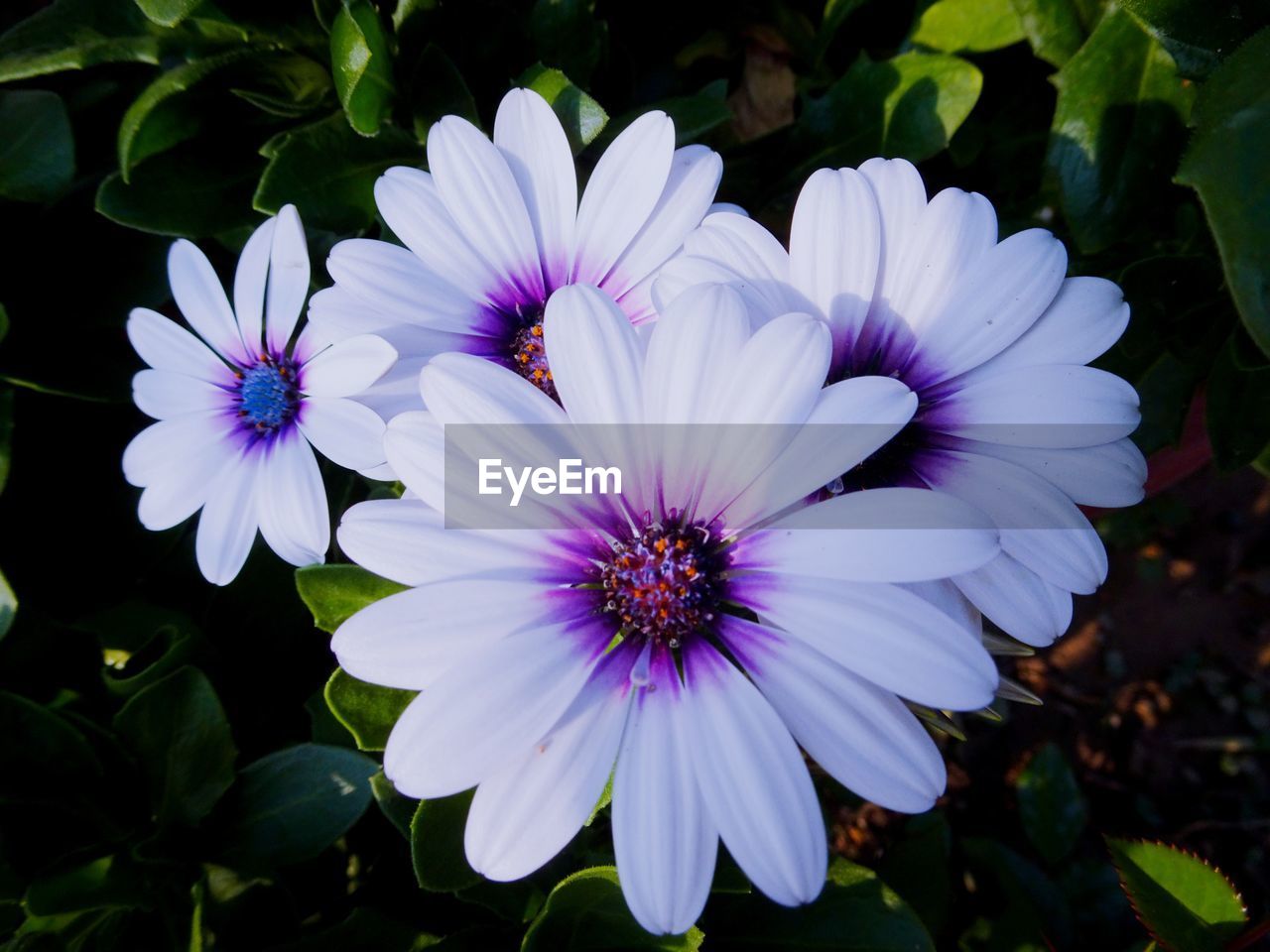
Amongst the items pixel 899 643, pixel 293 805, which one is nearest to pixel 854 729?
pixel 899 643

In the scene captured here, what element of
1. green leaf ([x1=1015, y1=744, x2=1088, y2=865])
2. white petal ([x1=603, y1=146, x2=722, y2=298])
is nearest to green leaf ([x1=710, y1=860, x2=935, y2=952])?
green leaf ([x1=1015, y1=744, x2=1088, y2=865])

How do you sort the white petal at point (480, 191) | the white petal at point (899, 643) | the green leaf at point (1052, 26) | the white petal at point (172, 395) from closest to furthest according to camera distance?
the white petal at point (899, 643) < the white petal at point (480, 191) < the white petal at point (172, 395) < the green leaf at point (1052, 26)

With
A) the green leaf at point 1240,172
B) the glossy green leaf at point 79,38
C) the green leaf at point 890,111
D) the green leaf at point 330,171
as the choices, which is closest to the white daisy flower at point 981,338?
the green leaf at point 1240,172

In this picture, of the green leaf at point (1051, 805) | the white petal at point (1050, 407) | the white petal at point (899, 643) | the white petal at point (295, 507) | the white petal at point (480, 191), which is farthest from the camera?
the green leaf at point (1051, 805)

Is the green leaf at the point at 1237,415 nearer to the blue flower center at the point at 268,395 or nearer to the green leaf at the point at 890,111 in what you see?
the green leaf at the point at 890,111

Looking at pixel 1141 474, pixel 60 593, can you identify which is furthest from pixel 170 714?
pixel 1141 474

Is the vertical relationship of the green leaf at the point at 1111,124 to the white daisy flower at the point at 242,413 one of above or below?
above

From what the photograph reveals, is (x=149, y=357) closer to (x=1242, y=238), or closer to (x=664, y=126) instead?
Answer: (x=664, y=126)
